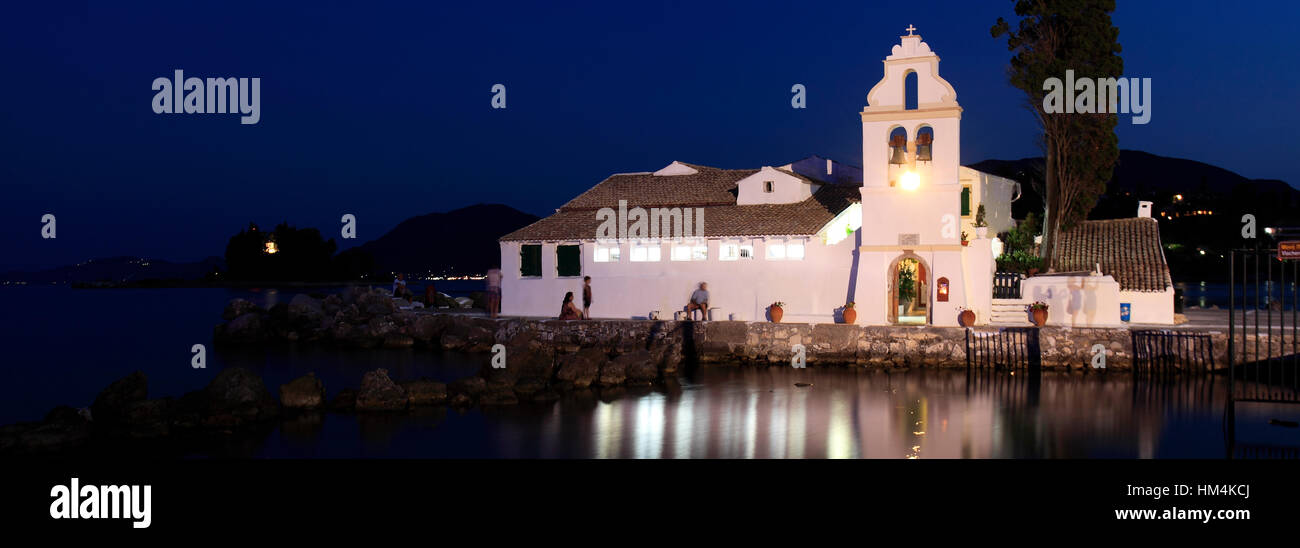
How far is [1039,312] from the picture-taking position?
76.3 feet

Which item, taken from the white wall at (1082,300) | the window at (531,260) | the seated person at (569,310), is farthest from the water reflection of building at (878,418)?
the window at (531,260)

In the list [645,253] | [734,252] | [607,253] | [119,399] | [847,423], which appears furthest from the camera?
[607,253]

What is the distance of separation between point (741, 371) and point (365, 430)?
11022 millimetres

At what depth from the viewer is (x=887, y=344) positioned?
23797mm

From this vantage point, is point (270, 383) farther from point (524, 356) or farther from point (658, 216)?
point (658, 216)

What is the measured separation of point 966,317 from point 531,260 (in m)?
14.4

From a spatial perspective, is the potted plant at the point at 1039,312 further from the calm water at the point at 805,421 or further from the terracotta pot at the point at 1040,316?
the calm water at the point at 805,421

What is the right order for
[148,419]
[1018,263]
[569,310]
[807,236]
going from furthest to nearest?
[1018,263]
[569,310]
[807,236]
[148,419]

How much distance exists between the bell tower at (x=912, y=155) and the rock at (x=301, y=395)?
48.2 ft

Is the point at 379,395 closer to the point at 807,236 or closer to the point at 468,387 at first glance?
the point at 468,387

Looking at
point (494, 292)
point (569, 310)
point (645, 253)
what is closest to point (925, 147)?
point (645, 253)

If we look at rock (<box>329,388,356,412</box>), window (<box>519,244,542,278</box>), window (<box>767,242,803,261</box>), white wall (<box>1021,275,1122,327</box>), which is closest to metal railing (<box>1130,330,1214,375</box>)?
white wall (<box>1021,275,1122,327</box>)
